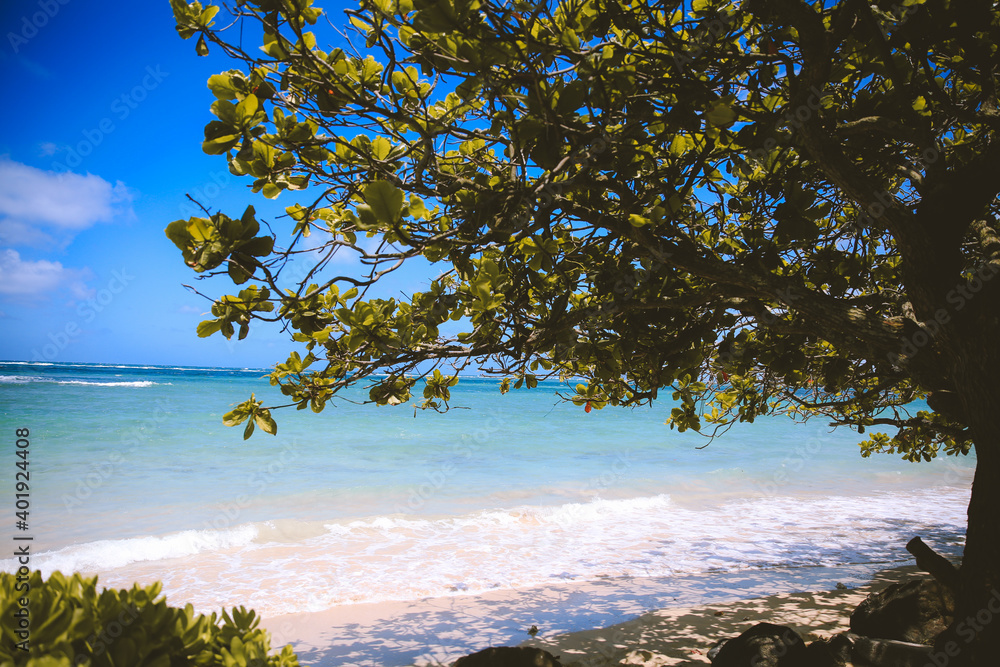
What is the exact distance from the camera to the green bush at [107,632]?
1.25m

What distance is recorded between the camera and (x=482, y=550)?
25.7 ft

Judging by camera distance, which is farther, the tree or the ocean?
the ocean

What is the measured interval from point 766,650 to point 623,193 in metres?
3.34

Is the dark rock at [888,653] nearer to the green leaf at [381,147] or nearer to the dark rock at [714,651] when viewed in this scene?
the dark rock at [714,651]

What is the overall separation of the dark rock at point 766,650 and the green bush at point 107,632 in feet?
10.9

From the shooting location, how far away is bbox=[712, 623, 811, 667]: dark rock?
3.50m

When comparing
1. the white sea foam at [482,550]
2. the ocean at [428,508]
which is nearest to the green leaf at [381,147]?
the ocean at [428,508]

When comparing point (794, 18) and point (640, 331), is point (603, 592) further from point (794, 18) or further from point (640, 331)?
point (794, 18)

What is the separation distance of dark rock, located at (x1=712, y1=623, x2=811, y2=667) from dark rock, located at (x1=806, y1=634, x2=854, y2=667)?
8 cm

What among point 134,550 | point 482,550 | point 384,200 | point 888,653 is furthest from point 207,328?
point 134,550

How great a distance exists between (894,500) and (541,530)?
29.4 feet

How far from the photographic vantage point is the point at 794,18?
95.7 inches

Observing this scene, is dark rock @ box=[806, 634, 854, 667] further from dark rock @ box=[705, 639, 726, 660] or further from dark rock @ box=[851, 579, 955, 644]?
dark rock @ box=[705, 639, 726, 660]

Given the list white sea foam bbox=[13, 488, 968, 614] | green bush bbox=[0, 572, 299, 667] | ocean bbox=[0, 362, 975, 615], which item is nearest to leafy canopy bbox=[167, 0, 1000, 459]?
green bush bbox=[0, 572, 299, 667]
